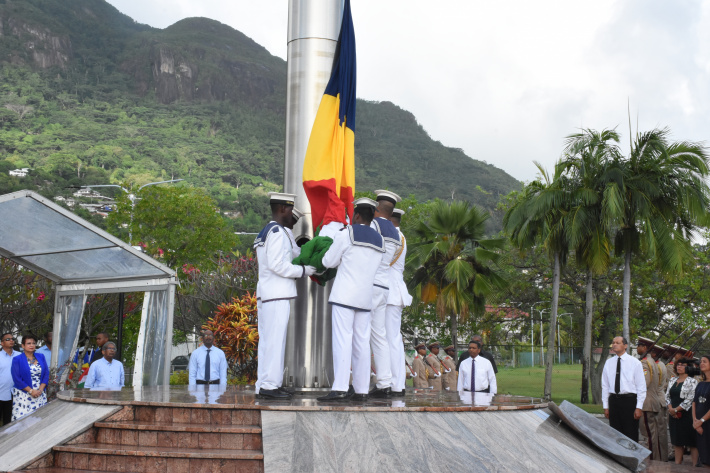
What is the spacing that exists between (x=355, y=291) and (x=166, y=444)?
2.46 meters

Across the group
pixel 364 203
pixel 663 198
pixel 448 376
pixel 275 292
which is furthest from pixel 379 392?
pixel 663 198

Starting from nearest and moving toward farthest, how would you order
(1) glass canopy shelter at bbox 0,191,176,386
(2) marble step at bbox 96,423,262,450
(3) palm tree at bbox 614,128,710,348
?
(2) marble step at bbox 96,423,262,450 < (1) glass canopy shelter at bbox 0,191,176,386 < (3) palm tree at bbox 614,128,710,348

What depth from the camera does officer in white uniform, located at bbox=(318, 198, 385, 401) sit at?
24.9ft

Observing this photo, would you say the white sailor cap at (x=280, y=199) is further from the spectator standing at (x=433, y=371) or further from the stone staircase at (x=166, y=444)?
the spectator standing at (x=433, y=371)

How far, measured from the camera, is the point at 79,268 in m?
12.1

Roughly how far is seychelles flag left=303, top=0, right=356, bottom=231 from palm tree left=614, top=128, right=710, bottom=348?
1270 centimetres

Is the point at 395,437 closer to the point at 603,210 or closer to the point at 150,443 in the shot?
the point at 150,443

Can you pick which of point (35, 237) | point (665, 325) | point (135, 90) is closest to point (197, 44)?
point (135, 90)

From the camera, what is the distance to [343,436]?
6.06 m

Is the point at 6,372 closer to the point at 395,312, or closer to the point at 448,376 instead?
the point at 395,312

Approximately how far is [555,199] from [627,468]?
50.5 feet

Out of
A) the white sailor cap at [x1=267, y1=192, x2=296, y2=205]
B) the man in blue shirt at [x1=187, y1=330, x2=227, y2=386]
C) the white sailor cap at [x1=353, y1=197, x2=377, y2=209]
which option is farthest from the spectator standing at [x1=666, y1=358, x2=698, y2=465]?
the man in blue shirt at [x1=187, y1=330, x2=227, y2=386]

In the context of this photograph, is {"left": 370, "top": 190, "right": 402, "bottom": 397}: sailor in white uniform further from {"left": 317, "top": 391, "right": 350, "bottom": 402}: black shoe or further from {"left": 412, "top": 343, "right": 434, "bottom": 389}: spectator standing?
{"left": 412, "top": 343, "right": 434, "bottom": 389}: spectator standing

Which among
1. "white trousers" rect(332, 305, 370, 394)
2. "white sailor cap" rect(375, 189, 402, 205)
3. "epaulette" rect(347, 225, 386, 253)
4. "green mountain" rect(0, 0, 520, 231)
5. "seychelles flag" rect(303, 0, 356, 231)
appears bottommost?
"white trousers" rect(332, 305, 370, 394)
